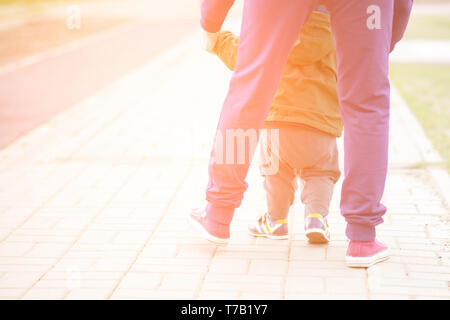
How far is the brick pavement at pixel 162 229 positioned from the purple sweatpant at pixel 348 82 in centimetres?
36

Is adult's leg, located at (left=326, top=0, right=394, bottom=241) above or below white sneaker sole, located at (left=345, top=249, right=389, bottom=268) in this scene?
above

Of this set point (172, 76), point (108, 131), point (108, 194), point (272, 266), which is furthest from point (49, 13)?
point (272, 266)

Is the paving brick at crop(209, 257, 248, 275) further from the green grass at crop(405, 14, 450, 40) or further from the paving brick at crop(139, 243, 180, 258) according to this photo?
the green grass at crop(405, 14, 450, 40)

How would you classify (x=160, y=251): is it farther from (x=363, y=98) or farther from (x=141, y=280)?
(x=363, y=98)

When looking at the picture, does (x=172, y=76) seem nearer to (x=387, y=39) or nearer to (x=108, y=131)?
(x=108, y=131)

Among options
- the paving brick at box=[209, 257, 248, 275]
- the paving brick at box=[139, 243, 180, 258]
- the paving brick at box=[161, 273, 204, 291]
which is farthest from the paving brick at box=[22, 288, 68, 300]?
the paving brick at box=[209, 257, 248, 275]

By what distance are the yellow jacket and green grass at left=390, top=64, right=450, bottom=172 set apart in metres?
1.98

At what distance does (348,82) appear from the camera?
127 inches

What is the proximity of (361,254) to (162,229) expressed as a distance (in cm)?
119

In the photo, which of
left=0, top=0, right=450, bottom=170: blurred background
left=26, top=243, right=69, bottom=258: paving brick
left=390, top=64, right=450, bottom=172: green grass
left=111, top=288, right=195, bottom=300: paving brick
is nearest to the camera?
left=111, top=288, right=195, bottom=300: paving brick

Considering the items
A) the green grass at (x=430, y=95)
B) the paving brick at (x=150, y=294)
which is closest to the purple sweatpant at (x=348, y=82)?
the paving brick at (x=150, y=294)

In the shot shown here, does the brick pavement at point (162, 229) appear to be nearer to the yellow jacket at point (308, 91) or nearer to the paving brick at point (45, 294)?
the paving brick at point (45, 294)

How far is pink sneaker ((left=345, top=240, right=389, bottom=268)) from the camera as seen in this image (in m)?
3.38

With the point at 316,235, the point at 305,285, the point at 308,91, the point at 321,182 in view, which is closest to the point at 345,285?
the point at 305,285
